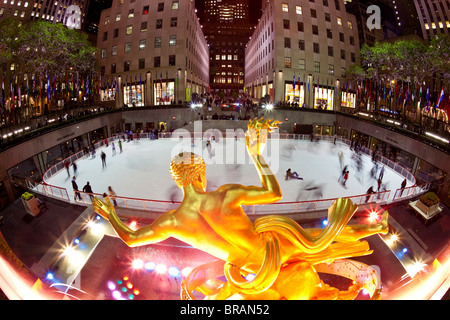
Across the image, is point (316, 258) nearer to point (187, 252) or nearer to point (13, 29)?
point (187, 252)

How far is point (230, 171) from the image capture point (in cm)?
1539

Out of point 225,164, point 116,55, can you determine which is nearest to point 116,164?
point 225,164

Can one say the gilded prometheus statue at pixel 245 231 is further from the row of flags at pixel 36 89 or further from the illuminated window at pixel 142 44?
the illuminated window at pixel 142 44

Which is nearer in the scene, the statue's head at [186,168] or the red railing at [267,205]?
the statue's head at [186,168]

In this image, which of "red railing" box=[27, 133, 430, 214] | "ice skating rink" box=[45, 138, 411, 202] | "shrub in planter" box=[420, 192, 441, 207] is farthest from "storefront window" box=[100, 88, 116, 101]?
"shrub in planter" box=[420, 192, 441, 207]

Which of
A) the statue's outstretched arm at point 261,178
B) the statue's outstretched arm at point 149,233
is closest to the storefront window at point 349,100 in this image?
the statue's outstretched arm at point 261,178

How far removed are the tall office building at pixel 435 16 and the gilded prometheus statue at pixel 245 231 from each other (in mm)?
66420

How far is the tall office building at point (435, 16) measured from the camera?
49062mm

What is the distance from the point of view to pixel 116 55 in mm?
Result: 38594

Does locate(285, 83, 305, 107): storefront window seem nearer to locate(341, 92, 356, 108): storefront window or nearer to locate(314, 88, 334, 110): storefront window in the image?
locate(314, 88, 334, 110): storefront window

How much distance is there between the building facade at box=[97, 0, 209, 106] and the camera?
3650 cm

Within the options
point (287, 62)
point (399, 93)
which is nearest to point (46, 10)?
point (287, 62)

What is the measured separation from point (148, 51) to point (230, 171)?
29878 millimetres
